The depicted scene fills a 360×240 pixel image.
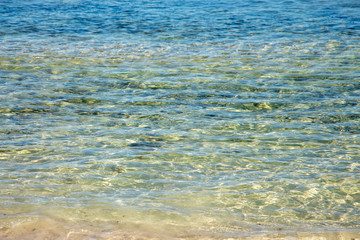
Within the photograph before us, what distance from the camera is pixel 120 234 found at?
412cm

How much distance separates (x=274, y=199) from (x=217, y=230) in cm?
102

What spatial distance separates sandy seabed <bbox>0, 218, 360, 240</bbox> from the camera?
404 centimetres

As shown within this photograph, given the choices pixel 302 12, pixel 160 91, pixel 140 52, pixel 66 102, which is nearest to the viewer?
pixel 66 102

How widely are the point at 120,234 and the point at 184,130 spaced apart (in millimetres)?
3260

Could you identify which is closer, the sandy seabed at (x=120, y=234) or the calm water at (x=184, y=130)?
the sandy seabed at (x=120, y=234)

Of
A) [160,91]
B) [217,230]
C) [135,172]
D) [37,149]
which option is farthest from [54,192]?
[160,91]

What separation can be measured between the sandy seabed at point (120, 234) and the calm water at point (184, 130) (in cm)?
6

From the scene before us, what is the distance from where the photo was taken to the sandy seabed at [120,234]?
4039 mm

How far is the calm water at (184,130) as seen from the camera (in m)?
4.63

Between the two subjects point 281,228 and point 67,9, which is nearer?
point 281,228

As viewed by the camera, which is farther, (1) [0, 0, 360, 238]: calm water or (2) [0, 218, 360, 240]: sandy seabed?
(1) [0, 0, 360, 238]: calm water

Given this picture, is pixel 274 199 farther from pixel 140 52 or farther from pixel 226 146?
pixel 140 52

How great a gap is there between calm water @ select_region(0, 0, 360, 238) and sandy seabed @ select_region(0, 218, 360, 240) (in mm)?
55

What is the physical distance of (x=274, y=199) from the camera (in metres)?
4.91
